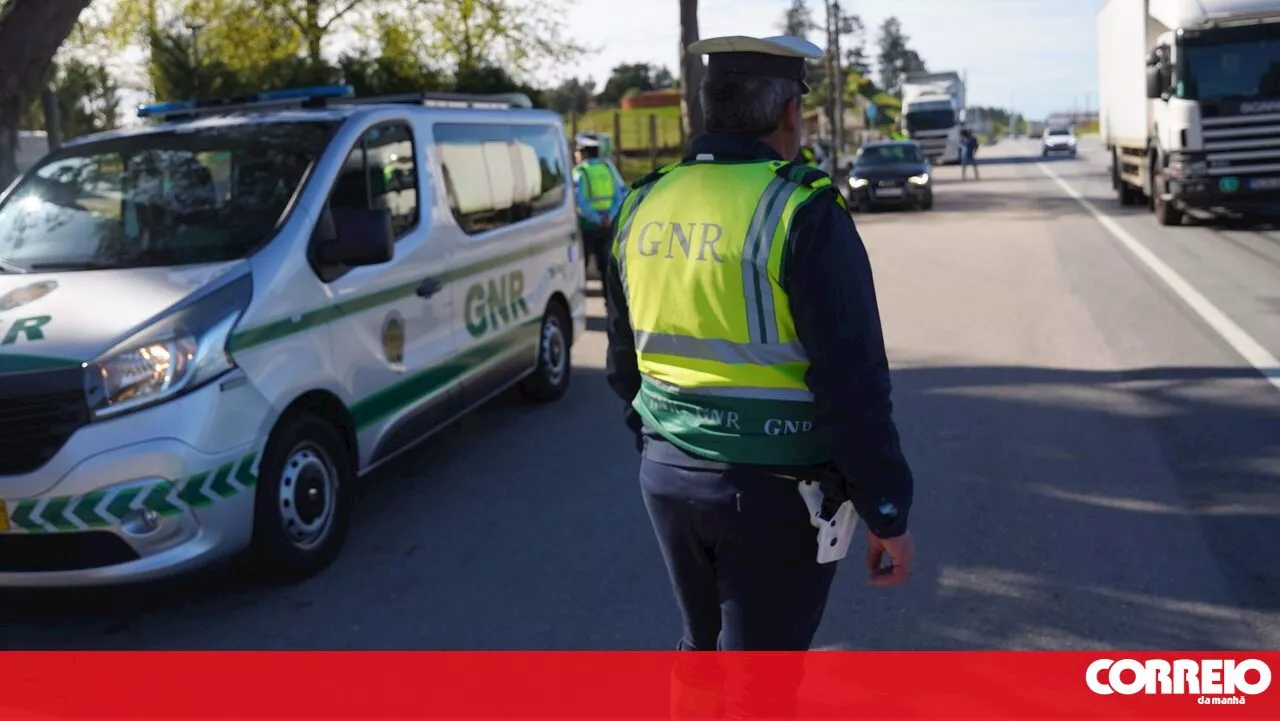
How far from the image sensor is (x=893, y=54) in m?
153

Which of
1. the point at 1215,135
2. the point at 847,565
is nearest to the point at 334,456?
the point at 847,565

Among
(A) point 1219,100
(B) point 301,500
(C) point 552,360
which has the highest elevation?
(A) point 1219,100

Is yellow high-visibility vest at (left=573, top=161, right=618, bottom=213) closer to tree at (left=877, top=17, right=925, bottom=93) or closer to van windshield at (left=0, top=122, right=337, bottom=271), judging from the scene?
van windshield at (left=0, top=122, right=337, bottom=271)

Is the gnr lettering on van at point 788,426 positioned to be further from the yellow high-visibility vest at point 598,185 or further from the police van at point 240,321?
the yellow high-visibility vest at point 598,185

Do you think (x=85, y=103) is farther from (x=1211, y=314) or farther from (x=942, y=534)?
(x=942, y=534)

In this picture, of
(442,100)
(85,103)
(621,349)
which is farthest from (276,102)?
(85,103)

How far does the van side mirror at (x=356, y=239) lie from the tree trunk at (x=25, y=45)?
3.42m

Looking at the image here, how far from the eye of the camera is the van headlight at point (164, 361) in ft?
14.4

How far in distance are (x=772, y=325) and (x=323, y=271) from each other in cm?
324

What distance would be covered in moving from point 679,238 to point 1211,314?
30.0ft

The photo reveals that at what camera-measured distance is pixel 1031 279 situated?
13.5 metres

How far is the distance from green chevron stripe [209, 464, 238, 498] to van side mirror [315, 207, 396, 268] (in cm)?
106

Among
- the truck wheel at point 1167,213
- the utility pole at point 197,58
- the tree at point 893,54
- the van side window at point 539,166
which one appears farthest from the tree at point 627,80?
the van side window at point 539,166

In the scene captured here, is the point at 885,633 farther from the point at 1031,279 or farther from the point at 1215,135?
the point at 1215,135
